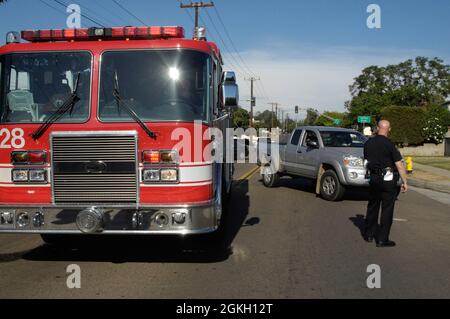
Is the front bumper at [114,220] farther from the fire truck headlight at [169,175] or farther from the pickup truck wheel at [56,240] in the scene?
the pickup truck wheel at [56,240]

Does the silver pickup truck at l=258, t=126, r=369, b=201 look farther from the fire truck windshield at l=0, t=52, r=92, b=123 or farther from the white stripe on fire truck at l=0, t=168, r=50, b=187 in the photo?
the white stripe on fire truck at l=0, t=168, r=50, b=187

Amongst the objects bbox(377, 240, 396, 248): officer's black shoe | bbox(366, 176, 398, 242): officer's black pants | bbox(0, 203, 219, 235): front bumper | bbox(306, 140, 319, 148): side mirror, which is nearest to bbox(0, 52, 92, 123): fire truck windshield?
bbox(0, 203, 219, 235): front bumper

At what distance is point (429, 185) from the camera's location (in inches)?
638

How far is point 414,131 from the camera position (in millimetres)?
37594

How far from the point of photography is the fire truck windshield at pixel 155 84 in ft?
18.8

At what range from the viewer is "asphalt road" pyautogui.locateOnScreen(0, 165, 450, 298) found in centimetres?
525

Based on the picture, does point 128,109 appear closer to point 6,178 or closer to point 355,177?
point 6,178

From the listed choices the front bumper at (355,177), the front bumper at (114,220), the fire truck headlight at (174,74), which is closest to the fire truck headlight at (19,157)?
the front bumper at (114,220)

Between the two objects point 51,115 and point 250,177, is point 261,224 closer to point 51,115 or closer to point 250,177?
point 51,115

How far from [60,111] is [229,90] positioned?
7.07ft

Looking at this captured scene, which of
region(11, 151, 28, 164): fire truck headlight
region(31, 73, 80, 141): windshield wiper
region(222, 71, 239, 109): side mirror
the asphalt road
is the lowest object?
the asphalt road

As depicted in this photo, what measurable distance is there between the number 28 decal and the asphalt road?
1514 millimetres

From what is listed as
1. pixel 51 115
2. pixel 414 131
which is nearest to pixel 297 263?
pixel 51 115

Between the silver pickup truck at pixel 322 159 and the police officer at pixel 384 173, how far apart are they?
422cm
